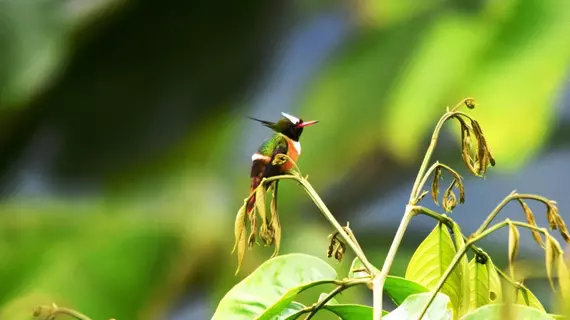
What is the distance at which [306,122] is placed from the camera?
104 cm

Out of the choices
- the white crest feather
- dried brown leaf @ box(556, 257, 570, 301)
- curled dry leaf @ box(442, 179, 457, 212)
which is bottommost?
dried brown leaf @ box(556, 257, 570, 301)

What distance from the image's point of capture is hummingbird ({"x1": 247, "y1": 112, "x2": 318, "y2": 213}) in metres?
0.83

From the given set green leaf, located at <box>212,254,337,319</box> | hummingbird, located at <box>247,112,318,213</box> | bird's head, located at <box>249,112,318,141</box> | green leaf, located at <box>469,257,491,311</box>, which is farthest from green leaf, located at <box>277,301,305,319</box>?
bird's head, located at <box>249,112,318,141</box>

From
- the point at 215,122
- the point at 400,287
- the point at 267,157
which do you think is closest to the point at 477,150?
the point at 400,287

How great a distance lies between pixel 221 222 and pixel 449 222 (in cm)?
71

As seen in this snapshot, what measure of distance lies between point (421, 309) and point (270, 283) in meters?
0.12

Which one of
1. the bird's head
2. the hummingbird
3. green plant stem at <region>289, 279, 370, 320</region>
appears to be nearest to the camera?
green plant stem at <region>289, 279, 370, 320</region>

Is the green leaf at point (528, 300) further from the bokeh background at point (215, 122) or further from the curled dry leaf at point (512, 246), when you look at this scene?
the bokeh background at point (215, 122)

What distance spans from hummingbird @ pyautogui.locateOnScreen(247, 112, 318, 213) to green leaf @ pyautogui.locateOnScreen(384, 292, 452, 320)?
1.18 ft

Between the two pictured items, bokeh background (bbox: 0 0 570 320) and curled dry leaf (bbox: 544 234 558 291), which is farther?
bokeh background (bbox: 0 0 570 320)

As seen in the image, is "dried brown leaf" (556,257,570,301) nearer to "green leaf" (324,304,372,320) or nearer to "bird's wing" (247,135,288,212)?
"green leaf" (324,304,372,320)

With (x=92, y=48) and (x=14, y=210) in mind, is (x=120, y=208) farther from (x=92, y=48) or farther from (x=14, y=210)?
(x=92, y=48)

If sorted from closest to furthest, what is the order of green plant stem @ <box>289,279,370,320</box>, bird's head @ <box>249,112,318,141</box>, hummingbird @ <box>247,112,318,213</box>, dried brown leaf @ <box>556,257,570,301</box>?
dried brown leaf @ <box>556,257,570,301</box> < green plant stem @ <box>289,279,370,320</box> < hummingbird @ <box>247,112,318,213</box> < bird's head @ <box>249,112,318,141</box>

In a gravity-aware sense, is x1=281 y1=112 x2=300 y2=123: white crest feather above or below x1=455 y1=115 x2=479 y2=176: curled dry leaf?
above
